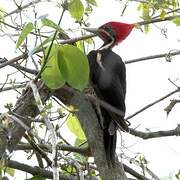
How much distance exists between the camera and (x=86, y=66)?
3.28ft

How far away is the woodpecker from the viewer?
5.16 feet

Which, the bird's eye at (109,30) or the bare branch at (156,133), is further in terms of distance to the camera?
the bird's eye at (109,30)

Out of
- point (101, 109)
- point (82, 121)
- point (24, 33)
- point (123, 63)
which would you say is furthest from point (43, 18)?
point (123, 63)

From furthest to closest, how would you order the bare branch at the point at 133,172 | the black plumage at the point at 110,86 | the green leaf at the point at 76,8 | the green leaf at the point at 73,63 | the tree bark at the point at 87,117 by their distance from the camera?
the bare branch at the point at 133,172, the black plumage at the point at 110,86, the tree bark at the point at 87,117, the green leaf at the point at 76,8, the green leaf at the point at 73,63

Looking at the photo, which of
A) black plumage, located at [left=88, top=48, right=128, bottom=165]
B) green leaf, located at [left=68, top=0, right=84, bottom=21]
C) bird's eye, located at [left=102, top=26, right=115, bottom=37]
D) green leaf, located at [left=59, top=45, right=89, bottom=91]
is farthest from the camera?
bird's eye, located at [left=102, top=26, right=115, bottom=37]

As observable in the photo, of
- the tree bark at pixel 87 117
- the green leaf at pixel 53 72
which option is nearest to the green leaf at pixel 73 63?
the green leaf at pixel 53 72

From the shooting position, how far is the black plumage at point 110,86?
1.57 m

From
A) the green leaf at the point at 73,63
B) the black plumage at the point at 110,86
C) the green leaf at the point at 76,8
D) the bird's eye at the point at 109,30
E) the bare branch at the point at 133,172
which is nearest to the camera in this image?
the green leaf at the point at 73,63

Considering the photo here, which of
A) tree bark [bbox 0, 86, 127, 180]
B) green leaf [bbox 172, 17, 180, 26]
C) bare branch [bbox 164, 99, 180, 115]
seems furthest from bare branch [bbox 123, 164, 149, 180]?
green leaf [bbox 172, 17, 180, 26]

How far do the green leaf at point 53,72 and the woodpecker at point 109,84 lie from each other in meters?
0.53

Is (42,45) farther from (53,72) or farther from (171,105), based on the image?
(171,105)

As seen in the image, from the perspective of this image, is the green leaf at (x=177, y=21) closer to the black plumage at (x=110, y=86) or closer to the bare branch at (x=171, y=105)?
the bare branch at (x=171, y=105)

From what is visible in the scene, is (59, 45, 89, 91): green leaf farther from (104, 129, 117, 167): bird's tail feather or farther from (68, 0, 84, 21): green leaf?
(104, 129, 117, 167): bird's tail feather

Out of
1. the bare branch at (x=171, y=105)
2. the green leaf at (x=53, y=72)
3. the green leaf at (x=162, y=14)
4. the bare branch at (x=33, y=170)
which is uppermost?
the green leaf at (x=162, y=14)
